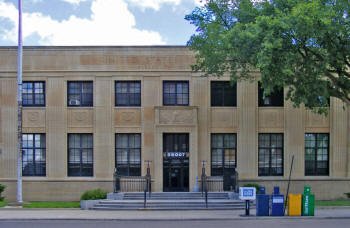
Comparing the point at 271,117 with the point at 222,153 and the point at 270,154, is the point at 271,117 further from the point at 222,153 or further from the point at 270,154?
the point at 222,153

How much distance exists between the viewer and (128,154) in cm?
2453

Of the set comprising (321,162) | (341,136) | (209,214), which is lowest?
(209,214)

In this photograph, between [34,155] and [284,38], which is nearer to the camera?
[284,38]

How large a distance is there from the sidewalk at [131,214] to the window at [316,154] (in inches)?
187

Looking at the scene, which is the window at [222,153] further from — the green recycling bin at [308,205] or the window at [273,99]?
the green recycling bin at [308,205]

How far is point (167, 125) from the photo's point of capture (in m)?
23.9

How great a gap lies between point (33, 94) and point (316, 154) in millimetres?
17536

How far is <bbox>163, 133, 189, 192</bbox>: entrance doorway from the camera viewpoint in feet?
78.6

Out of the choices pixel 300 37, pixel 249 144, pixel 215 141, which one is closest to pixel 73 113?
pixel 215 141

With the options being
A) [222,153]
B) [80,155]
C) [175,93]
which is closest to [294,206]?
[222,153]

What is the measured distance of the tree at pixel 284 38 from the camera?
15.4 meters

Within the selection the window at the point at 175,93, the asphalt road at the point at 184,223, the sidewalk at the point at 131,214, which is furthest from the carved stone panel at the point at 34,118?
the asphalt road at the point at 184,223

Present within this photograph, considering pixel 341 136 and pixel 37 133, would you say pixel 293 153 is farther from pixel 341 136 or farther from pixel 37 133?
pixel 37 133

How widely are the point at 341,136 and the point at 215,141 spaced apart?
7571 millimetres
